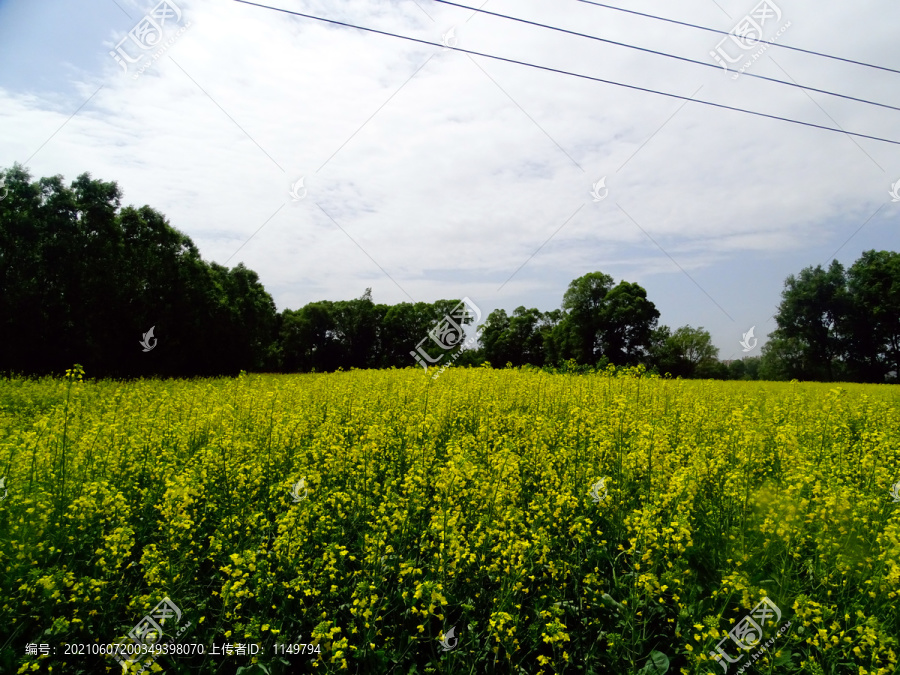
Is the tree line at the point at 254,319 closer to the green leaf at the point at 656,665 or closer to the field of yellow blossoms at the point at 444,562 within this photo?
the field of yellow blossoms at the point at 444,562

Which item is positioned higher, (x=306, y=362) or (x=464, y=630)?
(x=306, y=362)

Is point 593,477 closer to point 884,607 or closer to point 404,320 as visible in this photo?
point 884,607

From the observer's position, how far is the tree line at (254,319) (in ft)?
71.4

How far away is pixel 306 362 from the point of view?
39.2 meters

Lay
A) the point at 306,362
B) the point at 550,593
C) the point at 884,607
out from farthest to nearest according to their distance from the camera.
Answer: the point at 306,362 → the point at 550,593 → the point at 884,607

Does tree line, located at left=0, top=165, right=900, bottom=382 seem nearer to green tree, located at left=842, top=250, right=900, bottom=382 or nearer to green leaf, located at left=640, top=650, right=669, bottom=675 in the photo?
green tree, located at left=842, top=250, right=900, bottom=382

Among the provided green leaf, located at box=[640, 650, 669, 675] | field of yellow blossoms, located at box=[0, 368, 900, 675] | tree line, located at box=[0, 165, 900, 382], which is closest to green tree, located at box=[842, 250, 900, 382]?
tree line, located at box=[0, 165, 900, 382]

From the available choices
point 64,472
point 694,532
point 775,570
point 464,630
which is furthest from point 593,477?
point 64,472

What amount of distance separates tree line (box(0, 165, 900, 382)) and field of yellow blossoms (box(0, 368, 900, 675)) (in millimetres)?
5371

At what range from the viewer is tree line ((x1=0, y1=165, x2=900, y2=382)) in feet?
71.4

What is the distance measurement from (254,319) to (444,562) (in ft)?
107

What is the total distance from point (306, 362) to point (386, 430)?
35.0 m

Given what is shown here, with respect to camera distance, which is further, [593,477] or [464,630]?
[593,477]

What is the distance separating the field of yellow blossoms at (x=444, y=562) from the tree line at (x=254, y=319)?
5.37m
